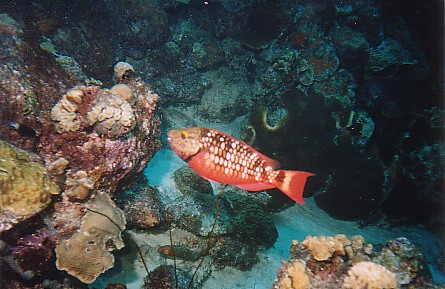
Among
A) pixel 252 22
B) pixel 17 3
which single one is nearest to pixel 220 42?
pixel 252 22

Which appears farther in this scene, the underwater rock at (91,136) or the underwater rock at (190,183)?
the underwater rock at (190,183)

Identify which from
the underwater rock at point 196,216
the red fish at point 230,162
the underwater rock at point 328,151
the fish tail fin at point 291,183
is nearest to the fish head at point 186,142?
the red fish at point 230,162

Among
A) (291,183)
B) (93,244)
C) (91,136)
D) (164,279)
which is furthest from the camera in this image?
(164,279)

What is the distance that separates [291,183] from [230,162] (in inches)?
28.8

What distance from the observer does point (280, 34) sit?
30.8ft

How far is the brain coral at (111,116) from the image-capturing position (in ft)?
12.1

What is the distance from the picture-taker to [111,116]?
3.73 meters

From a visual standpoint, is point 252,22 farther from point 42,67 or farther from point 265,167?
point 265,167

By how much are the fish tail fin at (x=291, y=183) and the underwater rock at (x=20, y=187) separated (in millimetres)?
2768

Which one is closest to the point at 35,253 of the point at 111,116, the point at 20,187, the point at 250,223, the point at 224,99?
the point at 20,187

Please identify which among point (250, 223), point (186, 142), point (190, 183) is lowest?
point (250, 223)

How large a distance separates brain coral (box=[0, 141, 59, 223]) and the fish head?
1.74 metres

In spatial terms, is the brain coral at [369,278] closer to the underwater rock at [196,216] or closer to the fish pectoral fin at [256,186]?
the fish pectoral fin at [256,186]

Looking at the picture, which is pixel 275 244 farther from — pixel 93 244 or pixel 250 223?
pixel 93 244
